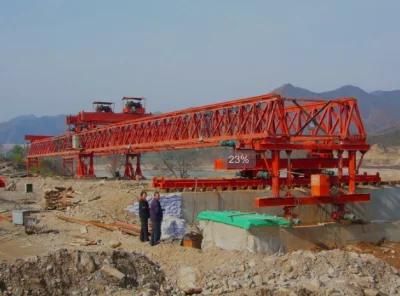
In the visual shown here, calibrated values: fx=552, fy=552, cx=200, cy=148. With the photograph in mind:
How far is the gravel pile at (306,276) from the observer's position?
10511 mm

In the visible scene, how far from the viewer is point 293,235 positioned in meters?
16.7

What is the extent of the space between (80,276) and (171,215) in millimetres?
9206

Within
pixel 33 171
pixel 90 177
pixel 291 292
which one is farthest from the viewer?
pixel 33 171

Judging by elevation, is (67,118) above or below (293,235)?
above

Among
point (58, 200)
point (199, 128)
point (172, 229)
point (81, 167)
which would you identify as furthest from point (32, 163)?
point (172, 229)

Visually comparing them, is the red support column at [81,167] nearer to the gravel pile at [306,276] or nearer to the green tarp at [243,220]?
the green tarp at [243,220]

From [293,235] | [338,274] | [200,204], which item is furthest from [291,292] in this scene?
[200,204]

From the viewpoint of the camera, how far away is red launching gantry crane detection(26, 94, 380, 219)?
19.2 metres

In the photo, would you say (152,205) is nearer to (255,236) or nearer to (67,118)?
(255,236)

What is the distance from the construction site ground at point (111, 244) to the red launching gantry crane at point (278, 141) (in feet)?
7.27

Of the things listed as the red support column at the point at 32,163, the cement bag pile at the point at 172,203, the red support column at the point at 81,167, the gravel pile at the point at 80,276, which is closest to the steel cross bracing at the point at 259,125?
the cement bag pile at the point at 172,203

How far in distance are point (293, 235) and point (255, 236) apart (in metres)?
2.74

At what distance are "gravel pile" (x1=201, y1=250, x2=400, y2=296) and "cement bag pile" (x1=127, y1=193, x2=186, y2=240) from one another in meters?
3.55

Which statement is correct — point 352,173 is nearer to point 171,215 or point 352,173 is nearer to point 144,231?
point 171,215
